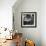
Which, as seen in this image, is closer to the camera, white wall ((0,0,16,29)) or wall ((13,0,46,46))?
white wall ((0,0,16,29))

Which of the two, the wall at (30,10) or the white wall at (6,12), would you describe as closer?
the white wall at (6,12)

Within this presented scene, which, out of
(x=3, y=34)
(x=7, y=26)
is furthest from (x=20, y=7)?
(x=3, y=34)

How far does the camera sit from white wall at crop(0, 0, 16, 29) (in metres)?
4.56

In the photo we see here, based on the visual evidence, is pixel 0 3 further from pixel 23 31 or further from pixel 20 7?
pixel 23 31

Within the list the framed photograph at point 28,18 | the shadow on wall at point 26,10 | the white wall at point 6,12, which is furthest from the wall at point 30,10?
the white wall at point 6,12

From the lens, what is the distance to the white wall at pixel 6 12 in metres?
4.56

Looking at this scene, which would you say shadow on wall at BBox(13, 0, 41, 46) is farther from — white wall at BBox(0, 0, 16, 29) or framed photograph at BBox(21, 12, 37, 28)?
white wall at BBox(0, 0, 16, 29)

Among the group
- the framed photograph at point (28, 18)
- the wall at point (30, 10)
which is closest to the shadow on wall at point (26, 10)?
the wall at point (30, 10)

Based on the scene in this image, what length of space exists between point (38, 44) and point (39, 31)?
1.94ft

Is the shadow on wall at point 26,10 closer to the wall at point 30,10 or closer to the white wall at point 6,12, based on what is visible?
the wall at point 30,10

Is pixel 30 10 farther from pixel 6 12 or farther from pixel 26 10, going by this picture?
pixel 6 12

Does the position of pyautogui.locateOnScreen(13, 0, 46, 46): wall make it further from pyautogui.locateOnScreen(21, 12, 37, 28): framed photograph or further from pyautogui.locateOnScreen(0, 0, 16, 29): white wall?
pyautogui.locateOnScreen(0, 0, 16, 29): white wall

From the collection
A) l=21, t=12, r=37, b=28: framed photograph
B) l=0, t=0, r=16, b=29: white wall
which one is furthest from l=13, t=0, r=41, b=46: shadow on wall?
l=0, t=0, r=16, b=29: white wall

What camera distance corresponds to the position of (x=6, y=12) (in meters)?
4.59
